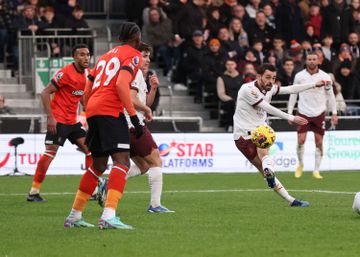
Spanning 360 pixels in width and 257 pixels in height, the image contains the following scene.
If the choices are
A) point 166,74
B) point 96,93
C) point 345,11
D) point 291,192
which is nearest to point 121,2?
point 166,74

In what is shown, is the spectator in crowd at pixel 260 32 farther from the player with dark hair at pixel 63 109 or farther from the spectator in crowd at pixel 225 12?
the player with dark hair at pixel 63 109

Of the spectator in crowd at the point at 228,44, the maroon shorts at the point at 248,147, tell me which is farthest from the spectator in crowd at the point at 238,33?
the maroon shorts at the point at 248,147

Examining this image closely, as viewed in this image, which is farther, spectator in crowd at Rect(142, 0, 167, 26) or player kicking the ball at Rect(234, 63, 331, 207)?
spectator in crowd at Rect(142, 0, 167, 26)

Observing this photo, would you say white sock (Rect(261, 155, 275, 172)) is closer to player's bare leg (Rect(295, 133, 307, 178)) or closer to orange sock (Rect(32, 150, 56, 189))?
orange sock (Rect(32, 150, 56, 189))

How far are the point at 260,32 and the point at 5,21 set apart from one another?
7.21 m

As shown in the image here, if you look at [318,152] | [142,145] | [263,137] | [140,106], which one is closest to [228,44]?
[318,152]

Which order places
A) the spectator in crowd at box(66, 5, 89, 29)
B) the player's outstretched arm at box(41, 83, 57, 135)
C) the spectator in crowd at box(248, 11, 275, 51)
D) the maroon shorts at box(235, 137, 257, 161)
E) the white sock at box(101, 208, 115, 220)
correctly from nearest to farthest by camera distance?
the white sock at box(101, 208, 115, 220), the maroon shorts at box(235, 137, 257, 161), the player's outstretched arm at box(41, 83, 57, 135), the spectator in crowd at box(66, 5, 89, 29), the spectator in crowd at box(248, 11, 275, 51)

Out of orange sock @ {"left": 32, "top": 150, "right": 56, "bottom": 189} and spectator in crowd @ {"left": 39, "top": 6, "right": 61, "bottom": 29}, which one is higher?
spectator in crowd @ {"left": 39, "top": 6, "right": 61, "bottom": 29}

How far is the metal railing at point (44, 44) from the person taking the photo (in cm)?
2897

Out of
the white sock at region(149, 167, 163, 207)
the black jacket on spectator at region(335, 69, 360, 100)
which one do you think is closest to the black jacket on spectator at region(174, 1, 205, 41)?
the black jacket on spectator at region(335, 69, 360, 100)

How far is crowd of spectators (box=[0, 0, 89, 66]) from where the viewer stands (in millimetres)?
29000

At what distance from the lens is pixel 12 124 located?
84.8ft

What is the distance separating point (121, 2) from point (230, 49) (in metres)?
5.12

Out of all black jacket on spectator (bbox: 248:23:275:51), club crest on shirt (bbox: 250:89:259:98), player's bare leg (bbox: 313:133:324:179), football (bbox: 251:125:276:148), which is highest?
club crest on shirt (bbox: 250:89:259:98)
